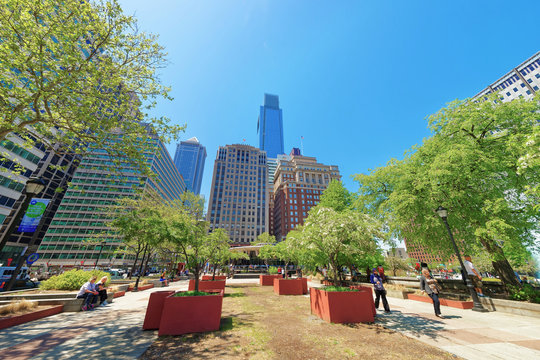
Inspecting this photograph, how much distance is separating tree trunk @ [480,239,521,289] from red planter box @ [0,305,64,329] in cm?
2144

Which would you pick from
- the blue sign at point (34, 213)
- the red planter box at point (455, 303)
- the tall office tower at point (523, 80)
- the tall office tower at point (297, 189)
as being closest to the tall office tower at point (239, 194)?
the tall office tower at point (297, 189)

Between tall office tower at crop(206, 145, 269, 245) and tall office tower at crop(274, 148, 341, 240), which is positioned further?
tall office tower at crop(206, 145, 269, 245)

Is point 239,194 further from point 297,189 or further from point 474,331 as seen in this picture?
point 474,331

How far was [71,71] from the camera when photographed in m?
7.68

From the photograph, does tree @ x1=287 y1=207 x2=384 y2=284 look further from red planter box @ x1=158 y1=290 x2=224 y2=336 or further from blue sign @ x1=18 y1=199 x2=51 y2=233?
blue sign @ x1=18 y1=199 x2=51 y2=233

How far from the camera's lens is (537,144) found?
20.6 feet

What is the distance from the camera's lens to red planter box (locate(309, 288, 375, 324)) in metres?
7.20

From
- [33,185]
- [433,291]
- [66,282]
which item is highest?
[33,185]

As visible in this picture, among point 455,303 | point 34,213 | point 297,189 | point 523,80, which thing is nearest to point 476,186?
point 455,303

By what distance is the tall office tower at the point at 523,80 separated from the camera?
68.2 metres

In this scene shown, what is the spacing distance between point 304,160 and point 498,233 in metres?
101

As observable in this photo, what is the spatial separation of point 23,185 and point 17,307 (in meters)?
50.1

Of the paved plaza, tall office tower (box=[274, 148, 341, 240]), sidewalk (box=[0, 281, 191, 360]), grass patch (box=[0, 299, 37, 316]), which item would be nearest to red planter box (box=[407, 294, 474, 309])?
the paved plaza

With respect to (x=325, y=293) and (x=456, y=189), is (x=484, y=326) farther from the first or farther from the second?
(x=456, y=189)
